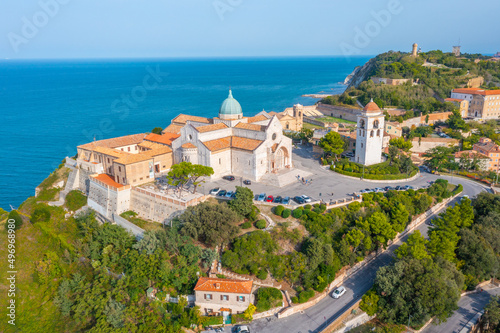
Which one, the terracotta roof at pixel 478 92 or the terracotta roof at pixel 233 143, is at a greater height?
the terracotta roof at pixel 478 92

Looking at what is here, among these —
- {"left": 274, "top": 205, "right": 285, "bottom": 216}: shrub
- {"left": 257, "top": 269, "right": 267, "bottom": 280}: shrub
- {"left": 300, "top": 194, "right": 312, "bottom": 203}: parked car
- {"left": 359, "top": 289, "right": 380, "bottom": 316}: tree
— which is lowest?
{"left": 359, "top": 289, "right": 380, "bottom": 316}: tree

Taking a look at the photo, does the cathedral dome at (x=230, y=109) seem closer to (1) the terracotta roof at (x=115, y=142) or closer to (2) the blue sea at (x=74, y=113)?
(1) the terracotta roof at (x=115, y=142)

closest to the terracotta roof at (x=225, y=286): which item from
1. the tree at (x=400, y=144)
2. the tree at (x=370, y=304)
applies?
the tree at (x=370, y=304)

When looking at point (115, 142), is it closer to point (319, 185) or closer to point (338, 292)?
point (319, 185)

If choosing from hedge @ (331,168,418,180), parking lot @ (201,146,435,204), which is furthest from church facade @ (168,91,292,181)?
hedge @ (331,168,418,180)

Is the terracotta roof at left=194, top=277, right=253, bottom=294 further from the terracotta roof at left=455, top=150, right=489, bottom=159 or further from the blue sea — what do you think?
the terracotta roof at left=455, top=150, right=489, bottom=159

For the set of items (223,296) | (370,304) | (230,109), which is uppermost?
(230,109)

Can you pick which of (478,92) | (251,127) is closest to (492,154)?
(478,92)

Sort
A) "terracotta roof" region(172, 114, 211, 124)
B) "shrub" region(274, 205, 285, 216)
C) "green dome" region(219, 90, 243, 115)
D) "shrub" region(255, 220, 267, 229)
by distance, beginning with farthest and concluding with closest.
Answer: "terracotta roof" region(172, 114, 211, 124)
"green dome" region(219, 90, 243, 115)
"shrub" region(274, 205, 285, 216)
"shrub" region(255, 220, 267, 229)
